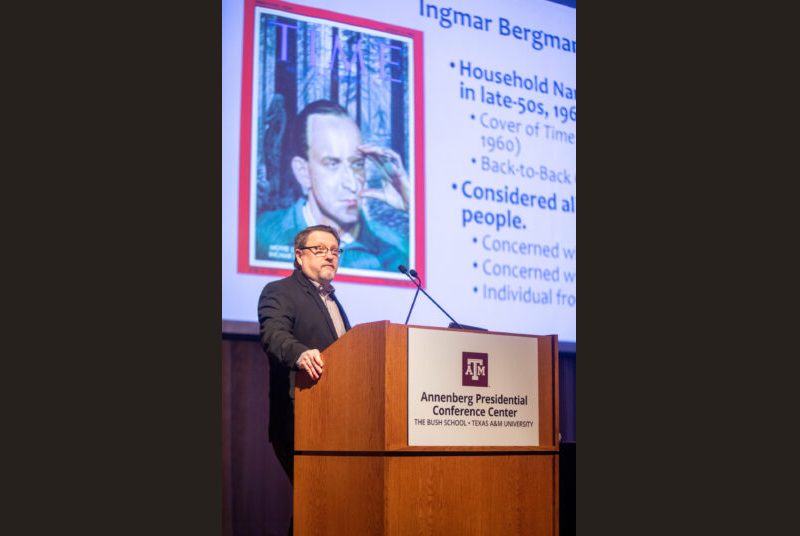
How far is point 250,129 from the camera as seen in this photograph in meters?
5.29

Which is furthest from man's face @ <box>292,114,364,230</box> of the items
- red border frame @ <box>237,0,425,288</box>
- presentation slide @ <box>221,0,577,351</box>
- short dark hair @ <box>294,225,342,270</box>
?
short dark hair @ <box>294,225,342,270</box>

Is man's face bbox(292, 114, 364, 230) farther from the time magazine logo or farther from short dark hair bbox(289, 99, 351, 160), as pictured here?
the time magazine logo

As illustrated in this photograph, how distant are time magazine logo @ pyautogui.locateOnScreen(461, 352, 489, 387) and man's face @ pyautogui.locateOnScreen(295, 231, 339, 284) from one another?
37.3 inches

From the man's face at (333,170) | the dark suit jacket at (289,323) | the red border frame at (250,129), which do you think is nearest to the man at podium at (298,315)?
the dark suit jacket at (289,323)

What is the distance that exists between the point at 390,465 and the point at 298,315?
1.01 m

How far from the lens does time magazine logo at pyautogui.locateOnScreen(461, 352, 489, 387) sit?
12.1 feet

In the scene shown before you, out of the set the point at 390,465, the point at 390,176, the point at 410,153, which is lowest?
the point at 390,465

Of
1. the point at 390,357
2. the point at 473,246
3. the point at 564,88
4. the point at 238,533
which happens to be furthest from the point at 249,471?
the point at 564,88

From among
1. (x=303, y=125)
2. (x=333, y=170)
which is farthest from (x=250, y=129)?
(x=333, y=170)

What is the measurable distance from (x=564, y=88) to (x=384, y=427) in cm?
365

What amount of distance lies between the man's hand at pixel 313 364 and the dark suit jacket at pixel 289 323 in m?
0.37

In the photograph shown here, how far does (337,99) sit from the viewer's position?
18.4 feet

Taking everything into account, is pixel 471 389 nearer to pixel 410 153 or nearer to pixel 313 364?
pixel 313 364

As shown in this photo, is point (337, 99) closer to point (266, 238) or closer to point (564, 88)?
point (266, 238)
